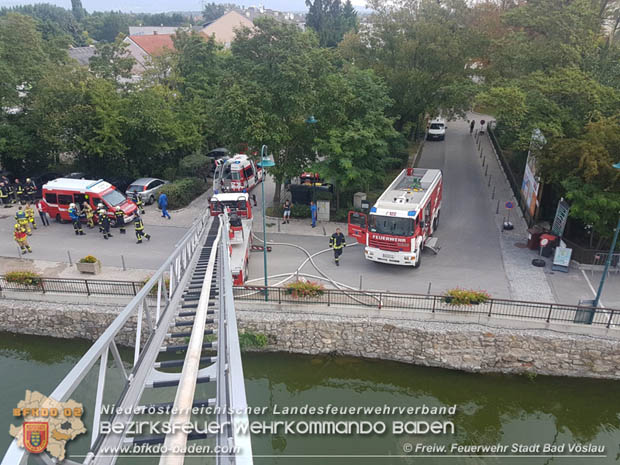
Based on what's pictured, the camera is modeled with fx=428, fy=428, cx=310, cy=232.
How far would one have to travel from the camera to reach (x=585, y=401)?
1229 cm

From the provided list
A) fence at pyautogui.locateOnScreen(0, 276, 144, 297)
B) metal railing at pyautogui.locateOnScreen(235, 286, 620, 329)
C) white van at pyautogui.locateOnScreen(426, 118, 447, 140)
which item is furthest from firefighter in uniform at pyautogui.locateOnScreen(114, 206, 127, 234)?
white van at pyautogui.locateOnScreen(426, 118, 447, 140)

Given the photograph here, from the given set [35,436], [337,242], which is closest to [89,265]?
[337,242]

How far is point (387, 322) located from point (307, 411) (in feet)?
11.8

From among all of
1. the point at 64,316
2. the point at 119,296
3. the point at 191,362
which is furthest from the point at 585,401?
the point at 64,316

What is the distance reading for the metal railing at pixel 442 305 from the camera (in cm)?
1273

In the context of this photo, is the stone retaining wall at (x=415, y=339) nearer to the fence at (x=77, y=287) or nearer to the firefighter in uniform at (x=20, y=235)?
the fence at (x=77, y=287)

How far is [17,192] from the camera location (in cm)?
2423

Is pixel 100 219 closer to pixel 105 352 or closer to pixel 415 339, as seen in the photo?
pixel 415 339

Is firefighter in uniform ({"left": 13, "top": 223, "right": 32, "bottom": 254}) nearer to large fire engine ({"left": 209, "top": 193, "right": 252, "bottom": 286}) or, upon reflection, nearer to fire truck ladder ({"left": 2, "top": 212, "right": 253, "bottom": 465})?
large fire engine ({"left": 209, "top": 193, "right": 252, "bottom": 286})

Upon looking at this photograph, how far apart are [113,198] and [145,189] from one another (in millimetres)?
3268

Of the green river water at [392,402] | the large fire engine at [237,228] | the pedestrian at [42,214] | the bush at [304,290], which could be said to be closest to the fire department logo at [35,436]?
the green river water at [392,402]

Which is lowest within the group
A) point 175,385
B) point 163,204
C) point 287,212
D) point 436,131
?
point 163,204

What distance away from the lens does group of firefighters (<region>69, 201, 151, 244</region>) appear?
1953 centimetres

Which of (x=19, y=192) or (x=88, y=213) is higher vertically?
(x=88, y=213)
